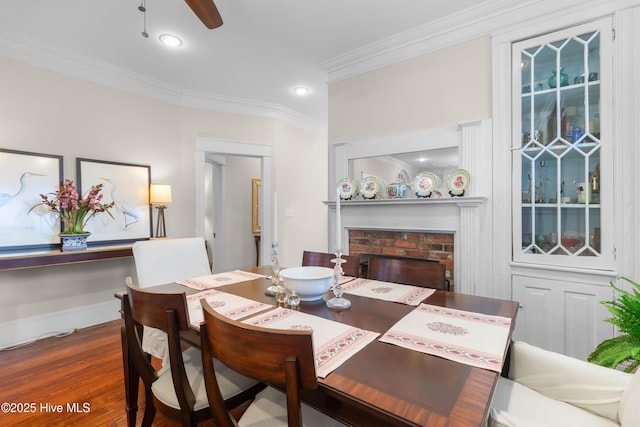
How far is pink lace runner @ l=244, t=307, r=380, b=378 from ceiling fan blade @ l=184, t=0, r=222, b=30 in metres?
1.62

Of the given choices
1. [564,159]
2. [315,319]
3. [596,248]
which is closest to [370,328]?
[315,319]

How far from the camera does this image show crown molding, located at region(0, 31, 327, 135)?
8.41ft

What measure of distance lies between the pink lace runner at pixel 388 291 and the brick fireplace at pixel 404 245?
2.46ft

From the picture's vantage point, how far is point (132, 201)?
10.5 ft

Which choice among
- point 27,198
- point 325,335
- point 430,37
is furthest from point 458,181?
point 27,198

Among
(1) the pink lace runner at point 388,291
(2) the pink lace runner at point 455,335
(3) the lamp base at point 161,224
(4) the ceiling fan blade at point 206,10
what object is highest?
(4) the ceiling fan blade at point 206,10

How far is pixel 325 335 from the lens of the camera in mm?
1041

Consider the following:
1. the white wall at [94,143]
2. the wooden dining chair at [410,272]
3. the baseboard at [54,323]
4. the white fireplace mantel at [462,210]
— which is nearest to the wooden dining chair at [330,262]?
Answer: the wooden dining chair at [410,272]

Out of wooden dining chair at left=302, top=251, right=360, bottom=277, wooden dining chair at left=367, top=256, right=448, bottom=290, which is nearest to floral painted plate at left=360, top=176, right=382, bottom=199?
wooden dining chair at left=302, top=251, right=360, bottom=277

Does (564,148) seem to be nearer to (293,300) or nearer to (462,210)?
(462,210)

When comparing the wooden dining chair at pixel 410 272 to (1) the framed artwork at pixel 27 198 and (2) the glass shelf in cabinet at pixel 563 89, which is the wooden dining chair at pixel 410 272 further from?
(1) the framed artwork at pixel 27 198

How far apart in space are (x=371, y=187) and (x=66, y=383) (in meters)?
2.67

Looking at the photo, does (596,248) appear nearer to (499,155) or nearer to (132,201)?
(499,155)

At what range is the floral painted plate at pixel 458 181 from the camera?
2246mm
